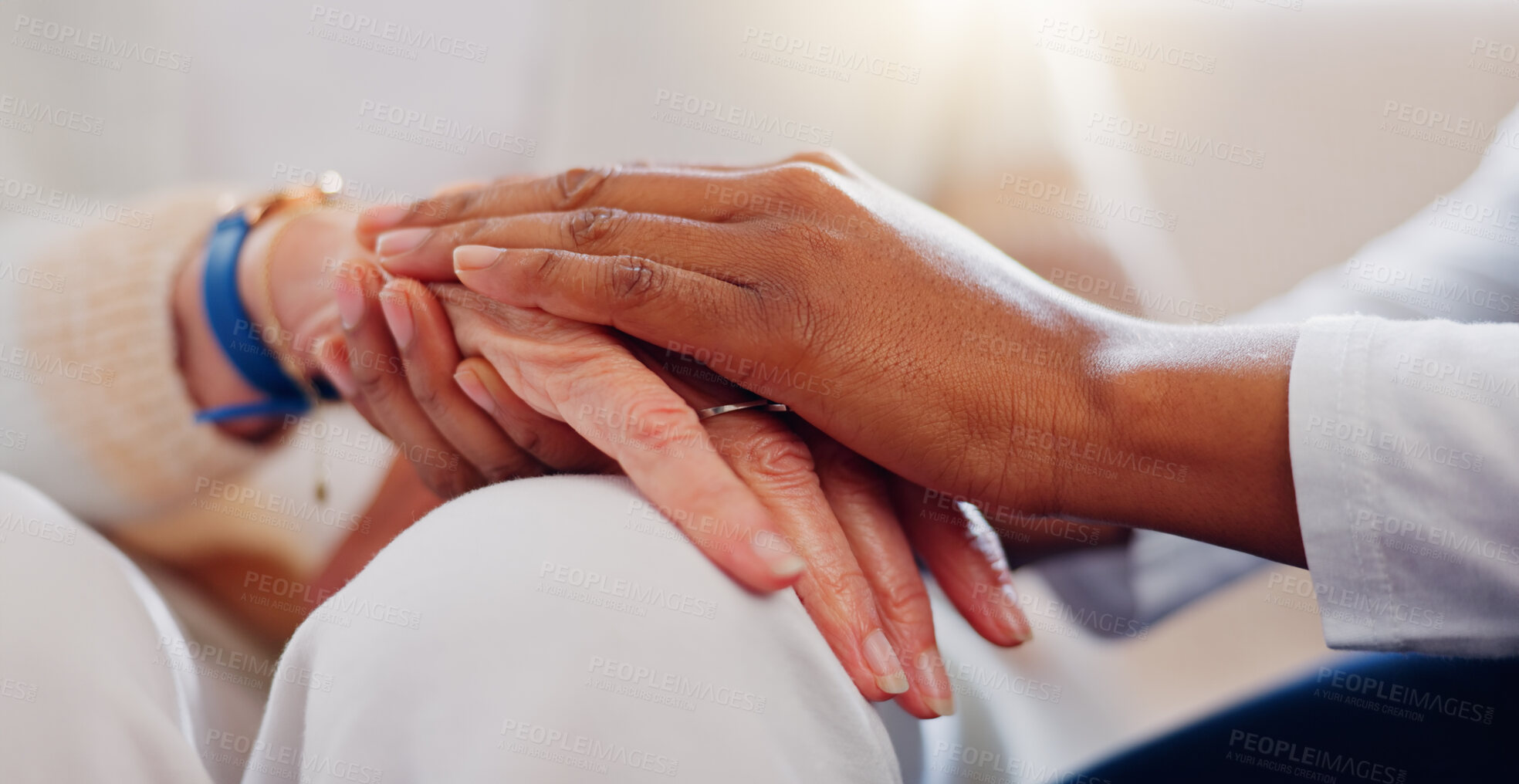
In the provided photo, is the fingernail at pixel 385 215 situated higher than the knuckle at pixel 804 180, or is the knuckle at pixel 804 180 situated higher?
the knuckle at pixel 804 180

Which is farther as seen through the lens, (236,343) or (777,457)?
(236,343)

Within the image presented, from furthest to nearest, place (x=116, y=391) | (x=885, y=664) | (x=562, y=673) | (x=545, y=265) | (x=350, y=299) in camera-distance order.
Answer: (x=116, y=391)
(x=350, y=299)
(x=545, y=265)
(x=885, y=664)
(x=562, y=673)

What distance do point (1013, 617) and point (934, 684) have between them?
0.43 feet

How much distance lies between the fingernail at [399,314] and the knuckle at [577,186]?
0.15m

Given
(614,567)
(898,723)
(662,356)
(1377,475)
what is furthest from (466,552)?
(1377,475)

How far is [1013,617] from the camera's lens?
2.18ft

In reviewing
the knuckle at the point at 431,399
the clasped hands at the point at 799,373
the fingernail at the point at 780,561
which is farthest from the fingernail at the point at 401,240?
the fingernail at the point at 780,561

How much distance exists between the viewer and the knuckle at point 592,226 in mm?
652

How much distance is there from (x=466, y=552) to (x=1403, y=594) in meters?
0.57

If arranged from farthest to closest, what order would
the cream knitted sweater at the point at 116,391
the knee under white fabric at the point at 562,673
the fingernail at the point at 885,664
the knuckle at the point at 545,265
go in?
the cream knitted sweater at the point at 116,391
the knuckle at the point at 545,265
the fingernail at the point at 885,664
the knee under white fabric at the point at 562,673

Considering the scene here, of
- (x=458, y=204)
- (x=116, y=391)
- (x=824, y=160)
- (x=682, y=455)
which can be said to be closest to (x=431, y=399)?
(x=458, y=204)

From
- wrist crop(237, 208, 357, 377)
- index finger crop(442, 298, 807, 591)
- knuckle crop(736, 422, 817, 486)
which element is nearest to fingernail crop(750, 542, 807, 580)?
index finger crop(442, 298, 807, 591)

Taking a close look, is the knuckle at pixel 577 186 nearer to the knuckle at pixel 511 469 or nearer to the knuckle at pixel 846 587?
the knuckle at pixel 511 469

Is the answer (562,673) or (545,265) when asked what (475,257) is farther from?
(562,673)
